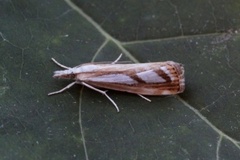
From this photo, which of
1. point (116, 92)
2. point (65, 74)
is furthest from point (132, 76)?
point (65, 74)

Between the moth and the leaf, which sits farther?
the moth

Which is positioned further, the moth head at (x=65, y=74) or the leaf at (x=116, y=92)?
the moth head at (x=65, y=74)

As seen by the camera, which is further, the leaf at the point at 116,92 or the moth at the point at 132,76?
the moth at the point at 132,76

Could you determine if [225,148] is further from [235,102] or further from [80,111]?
[80,111]

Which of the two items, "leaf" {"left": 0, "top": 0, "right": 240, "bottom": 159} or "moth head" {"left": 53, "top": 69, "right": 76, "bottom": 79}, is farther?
"moth head" {"left": 53, "top": 69, "right": 76, "bottom": 79}

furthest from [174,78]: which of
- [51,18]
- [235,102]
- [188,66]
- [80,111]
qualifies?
[51,18]
